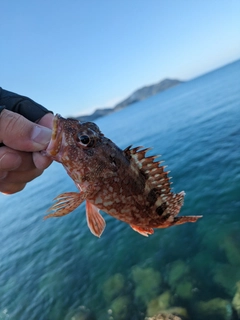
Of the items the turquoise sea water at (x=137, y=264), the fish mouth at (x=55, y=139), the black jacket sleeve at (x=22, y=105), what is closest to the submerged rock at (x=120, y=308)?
the turquoise sea water at (x=137, y=264)

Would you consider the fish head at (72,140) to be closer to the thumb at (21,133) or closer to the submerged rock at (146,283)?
the thumb at (21,133)

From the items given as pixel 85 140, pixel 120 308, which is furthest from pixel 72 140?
pixel 120 308

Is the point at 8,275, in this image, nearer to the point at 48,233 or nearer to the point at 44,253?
the point at 44,253

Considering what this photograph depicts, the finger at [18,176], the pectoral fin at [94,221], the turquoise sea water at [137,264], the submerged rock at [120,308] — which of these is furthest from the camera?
the submerged rock at [120,308]

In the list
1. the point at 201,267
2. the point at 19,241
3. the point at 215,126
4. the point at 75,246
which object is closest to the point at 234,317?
the point at 201,267

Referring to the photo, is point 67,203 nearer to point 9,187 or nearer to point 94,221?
point 94,221

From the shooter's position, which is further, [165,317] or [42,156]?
[165,317]
